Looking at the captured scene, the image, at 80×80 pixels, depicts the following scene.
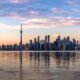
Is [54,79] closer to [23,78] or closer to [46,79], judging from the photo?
[46,79]

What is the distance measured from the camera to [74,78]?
22.1 metres

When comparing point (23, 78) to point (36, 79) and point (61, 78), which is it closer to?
point (36, 79)

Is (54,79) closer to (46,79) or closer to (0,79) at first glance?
(46,79)

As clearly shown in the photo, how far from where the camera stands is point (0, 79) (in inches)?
838

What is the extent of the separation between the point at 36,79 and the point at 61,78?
5.79 ft

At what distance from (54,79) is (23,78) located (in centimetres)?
218

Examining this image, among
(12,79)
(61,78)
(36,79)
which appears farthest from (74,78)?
(12,79)

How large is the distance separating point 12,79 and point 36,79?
63.5 inches

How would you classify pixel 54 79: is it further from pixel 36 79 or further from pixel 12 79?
pixel 12 79

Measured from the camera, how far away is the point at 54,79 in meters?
21.4

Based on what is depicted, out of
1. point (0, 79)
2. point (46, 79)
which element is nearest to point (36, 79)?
point (46, 79)

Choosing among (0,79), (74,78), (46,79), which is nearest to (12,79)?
(0,79)

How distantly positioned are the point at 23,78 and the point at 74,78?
3.55 metres

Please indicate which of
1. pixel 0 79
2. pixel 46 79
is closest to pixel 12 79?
pixel 0 79
